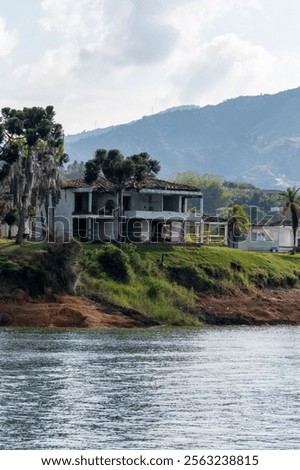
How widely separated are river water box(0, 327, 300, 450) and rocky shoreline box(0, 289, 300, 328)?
1098 cm

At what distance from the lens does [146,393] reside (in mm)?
50688

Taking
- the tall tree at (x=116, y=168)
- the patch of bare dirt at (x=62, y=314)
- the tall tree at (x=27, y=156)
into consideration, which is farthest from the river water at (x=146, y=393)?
the tall tree at (x=116, y=168)

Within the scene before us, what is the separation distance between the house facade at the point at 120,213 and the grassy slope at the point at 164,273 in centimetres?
634

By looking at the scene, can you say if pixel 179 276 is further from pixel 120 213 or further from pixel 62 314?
pixel 62 314

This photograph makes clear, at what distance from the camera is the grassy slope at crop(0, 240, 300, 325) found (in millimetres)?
96750

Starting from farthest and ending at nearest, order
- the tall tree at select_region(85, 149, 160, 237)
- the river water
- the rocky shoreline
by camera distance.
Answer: the tall tree at select_region(85, 149, 160, 237)
the rocky shoreline
the river water

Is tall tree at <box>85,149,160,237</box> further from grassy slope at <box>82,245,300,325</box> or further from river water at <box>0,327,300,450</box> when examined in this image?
river water at <box>0,327,300,450</box>

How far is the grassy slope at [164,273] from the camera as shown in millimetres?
96750

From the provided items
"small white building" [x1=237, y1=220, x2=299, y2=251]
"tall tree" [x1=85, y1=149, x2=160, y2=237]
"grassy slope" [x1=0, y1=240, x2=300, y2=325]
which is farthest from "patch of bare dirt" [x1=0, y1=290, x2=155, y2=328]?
"small white building" [x1=237, y1=220, x2=299, y2=251]

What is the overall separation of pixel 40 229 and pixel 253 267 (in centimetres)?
2085

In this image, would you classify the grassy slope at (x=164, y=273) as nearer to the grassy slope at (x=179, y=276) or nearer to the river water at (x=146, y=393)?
the grassy slope at (x=179, y=276)

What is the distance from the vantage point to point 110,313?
92.3m

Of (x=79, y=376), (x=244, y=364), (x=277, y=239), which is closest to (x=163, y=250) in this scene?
(x=277, y=239)
